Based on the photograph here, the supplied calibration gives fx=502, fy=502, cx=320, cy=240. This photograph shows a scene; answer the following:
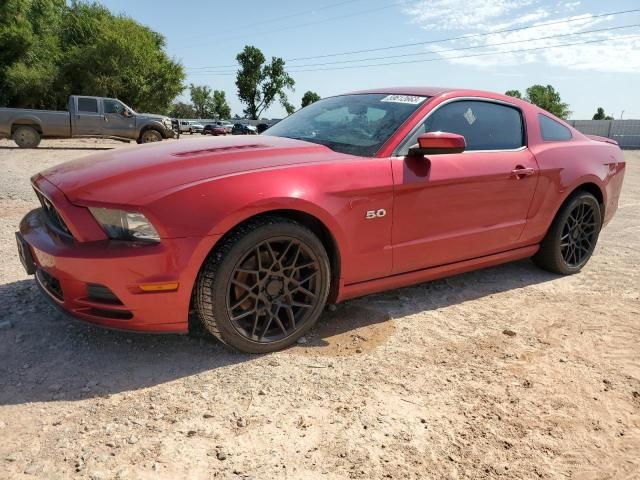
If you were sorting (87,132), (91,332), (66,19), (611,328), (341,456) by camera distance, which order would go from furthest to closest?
(66,19) < (87,132) < (611,328) < (91,332) < (341,456)

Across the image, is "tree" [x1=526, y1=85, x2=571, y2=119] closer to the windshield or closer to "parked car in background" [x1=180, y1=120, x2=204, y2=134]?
"parked car in background" [x1=180, y1=120, x2=204, y2=134]

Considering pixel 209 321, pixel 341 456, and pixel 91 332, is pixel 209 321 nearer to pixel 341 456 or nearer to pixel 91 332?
pixel 91 332

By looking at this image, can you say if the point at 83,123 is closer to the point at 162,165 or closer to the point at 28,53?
the point at 162,165

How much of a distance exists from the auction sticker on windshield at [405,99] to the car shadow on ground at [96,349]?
141 centimetres

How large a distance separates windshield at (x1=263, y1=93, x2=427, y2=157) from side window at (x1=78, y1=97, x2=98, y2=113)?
14215mm

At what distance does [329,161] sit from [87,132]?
50.4 ft

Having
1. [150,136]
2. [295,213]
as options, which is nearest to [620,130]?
[150,136]

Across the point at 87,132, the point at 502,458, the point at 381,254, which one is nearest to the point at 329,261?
the point at 381,254

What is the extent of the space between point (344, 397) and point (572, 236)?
2.95 meters

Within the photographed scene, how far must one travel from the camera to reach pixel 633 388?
2600mm

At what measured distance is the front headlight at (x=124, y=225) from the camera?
2402mm

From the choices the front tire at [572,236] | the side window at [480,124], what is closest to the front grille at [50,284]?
the side window at [480,124]

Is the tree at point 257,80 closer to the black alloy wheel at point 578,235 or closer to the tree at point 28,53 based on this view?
the tree at point 28,53

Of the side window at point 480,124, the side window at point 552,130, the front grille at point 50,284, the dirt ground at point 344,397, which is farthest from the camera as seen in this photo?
the side window at point 552,130
